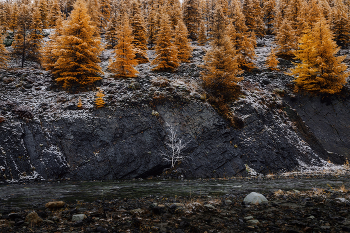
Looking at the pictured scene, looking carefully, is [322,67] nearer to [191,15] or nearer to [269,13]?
[191,15]

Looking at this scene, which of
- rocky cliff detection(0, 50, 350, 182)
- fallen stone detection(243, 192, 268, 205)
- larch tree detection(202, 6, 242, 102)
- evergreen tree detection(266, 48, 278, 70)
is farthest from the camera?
evergreen tree detection(266, 48, 278, 70)

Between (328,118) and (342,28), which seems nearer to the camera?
(328,118)

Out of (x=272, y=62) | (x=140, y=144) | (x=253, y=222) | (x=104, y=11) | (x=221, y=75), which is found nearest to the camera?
(x=253, y=222)

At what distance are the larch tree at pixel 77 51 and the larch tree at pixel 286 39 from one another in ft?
101

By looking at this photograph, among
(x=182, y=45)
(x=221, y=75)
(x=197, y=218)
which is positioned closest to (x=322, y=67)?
(x=221, y=75)

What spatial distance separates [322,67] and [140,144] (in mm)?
23821

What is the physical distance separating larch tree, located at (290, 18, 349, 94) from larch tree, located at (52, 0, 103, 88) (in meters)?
26.3

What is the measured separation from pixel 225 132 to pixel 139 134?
8338 mm

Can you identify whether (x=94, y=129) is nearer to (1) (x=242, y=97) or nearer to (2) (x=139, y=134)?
(2) (x=139, y=134)

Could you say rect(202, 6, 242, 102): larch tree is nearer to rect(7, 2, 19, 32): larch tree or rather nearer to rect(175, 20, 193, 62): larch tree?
rect(175, 20, 193, 62): larch tree

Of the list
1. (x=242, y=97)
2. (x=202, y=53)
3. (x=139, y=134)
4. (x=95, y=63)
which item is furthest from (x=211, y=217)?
(x=202, y=53)

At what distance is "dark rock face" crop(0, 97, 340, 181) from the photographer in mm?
15023

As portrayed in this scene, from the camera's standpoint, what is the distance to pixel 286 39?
33656mm

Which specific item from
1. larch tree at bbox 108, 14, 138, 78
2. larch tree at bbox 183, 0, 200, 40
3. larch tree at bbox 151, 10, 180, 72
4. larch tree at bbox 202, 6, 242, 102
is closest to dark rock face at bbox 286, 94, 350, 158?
larch tree at bbox 202, 6, 242, 102
